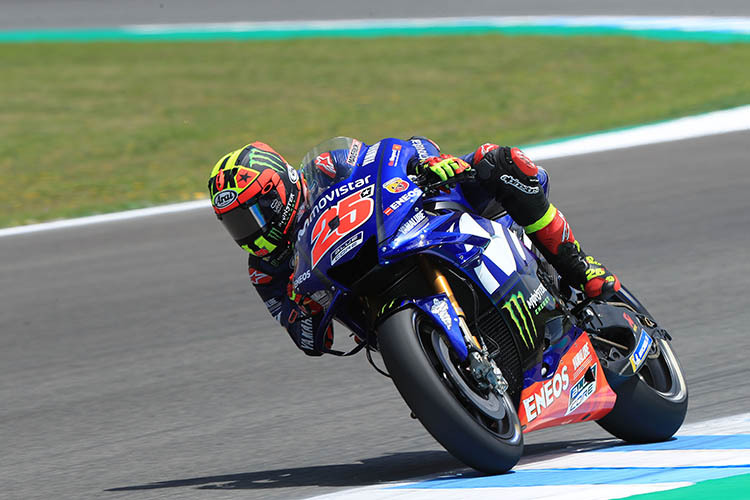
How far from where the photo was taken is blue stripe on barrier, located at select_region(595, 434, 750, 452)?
12.7 feet

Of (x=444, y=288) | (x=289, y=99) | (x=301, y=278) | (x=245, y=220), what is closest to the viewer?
(x=444, y=288)

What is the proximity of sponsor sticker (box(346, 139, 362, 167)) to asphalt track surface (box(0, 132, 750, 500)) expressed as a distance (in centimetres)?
116

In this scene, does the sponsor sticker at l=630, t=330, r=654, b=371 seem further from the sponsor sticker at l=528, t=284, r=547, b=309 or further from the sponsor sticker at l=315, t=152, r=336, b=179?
the sponsor sticker at l=315, t=152, r=336, b=179

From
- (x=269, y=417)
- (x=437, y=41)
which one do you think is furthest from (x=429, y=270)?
(x=437, y=41)

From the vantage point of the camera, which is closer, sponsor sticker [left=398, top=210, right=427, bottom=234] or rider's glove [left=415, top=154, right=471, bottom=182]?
sponsor sticker [left=398, top=210, right=427, bottom=234]

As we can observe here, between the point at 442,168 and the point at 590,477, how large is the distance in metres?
1.14

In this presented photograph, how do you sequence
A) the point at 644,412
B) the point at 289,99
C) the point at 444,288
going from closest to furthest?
the point at 444,288 → the point at 644,412 → the point at 289,99

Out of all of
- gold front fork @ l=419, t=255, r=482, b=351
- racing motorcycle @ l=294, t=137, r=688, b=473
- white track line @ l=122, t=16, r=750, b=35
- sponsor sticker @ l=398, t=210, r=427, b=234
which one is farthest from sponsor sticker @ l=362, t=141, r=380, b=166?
white track line @ l=122, t=16, r=750, b=35

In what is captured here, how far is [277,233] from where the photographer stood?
13.0 feet

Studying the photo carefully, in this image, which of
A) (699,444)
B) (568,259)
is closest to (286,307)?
(568,259)

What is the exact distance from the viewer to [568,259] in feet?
14.2

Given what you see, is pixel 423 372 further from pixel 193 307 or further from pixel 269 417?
pixel 193 307

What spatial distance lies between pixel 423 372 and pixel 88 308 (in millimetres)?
4484

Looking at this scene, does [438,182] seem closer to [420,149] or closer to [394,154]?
[394,154]
